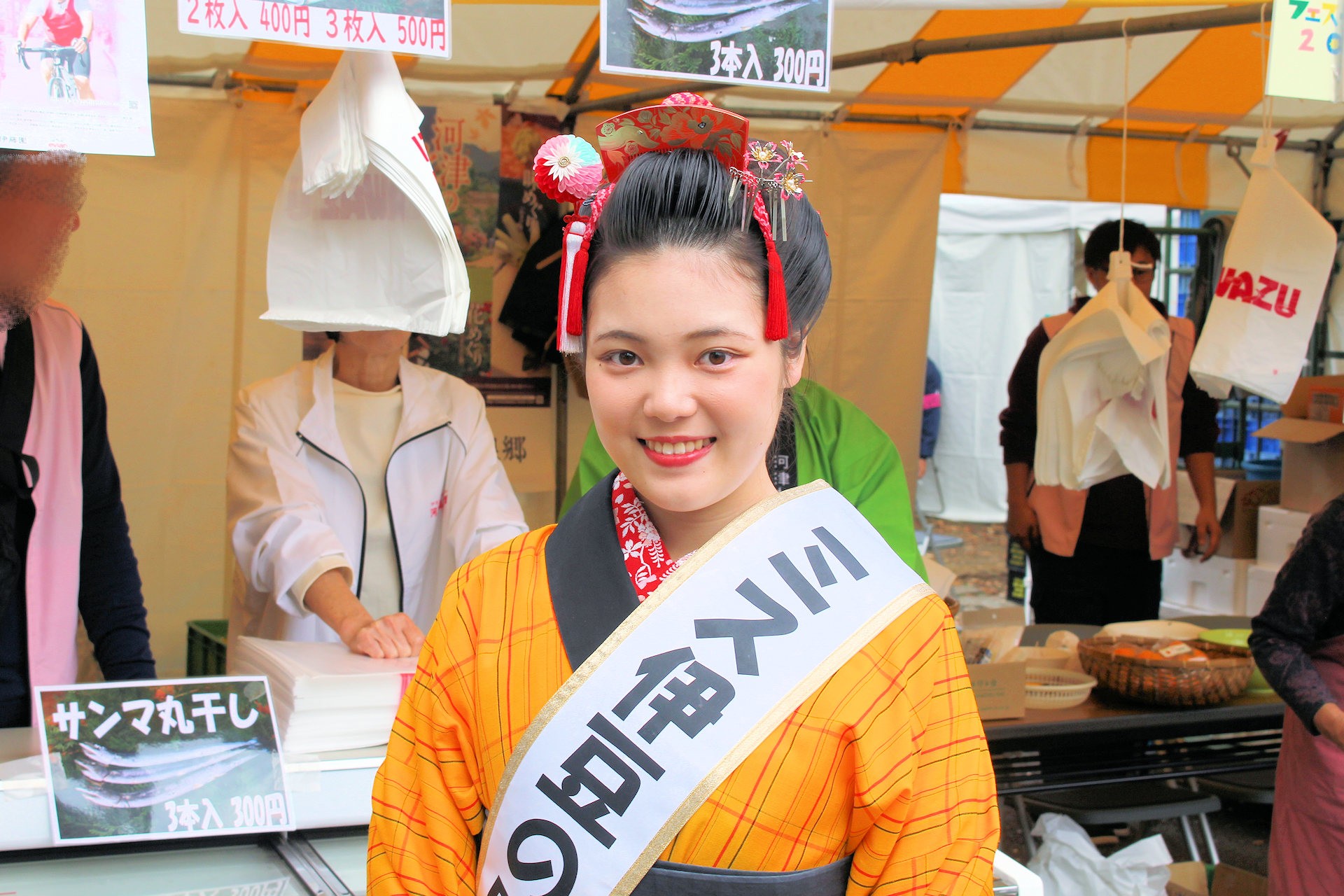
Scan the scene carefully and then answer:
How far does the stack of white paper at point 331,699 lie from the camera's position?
5.22ft

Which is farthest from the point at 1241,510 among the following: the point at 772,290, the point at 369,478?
the point at 772,290

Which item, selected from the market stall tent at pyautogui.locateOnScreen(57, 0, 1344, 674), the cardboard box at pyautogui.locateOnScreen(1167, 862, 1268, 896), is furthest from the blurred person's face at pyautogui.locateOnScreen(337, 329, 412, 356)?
the cardboard box at pyautogui.locateOnScreen(1167, 862, 1268, 896)

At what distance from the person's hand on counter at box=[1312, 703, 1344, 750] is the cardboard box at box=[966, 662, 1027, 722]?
654 millimetres

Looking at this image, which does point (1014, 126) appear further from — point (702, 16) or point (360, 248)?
point (360, 248)

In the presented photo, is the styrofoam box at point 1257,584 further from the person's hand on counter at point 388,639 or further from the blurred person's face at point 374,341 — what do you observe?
the person's hand on counter at point 388,639

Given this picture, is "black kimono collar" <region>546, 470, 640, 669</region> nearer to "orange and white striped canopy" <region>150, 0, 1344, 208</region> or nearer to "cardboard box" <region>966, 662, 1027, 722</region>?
"cardboard box" <region>966, 662, 1027, 722</region>

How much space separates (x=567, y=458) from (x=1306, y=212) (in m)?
2.42

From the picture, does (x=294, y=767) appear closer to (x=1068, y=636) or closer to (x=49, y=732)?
(x=49, y=732)

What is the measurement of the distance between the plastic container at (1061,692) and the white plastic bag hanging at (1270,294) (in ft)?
2.51

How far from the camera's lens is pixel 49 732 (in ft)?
4.70

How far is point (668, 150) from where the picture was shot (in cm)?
108

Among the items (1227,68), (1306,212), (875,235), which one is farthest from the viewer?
(875,235)

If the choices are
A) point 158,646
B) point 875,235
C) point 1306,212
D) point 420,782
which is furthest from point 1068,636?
point 158,646

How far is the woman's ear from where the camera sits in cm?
112
